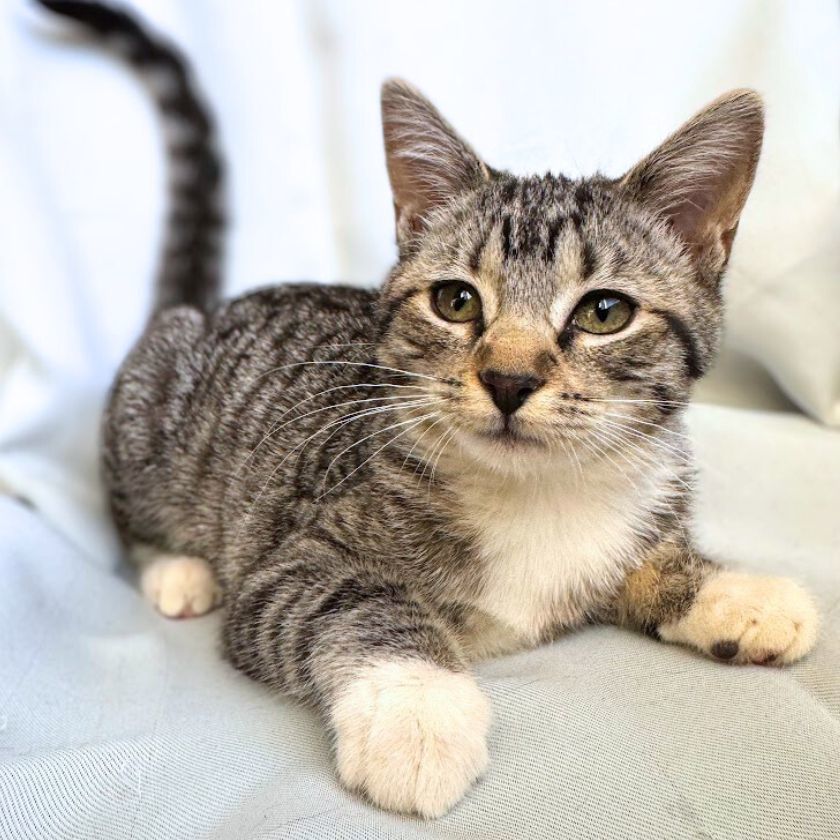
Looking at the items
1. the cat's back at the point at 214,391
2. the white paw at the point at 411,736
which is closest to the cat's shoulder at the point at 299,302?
the cat's back at the point at 214,391

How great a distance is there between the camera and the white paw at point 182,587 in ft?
4.28

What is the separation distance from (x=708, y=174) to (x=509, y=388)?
395 millimetres

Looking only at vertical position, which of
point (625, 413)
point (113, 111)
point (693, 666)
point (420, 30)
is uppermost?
point (420, 30)

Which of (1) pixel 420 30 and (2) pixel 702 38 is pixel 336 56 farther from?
(2) pixel 702 38

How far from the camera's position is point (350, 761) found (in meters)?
0.79

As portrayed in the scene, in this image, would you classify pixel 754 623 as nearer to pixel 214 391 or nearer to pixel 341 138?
pixel 214 391

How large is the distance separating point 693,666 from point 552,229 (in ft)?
1.80

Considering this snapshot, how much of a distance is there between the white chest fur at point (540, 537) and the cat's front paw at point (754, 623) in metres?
0.13

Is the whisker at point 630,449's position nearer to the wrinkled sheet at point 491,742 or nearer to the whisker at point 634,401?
the whisker at point 634,401

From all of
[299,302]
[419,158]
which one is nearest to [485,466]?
[419,158]

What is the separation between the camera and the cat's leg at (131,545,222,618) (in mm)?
1305

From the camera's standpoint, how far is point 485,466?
96 cm

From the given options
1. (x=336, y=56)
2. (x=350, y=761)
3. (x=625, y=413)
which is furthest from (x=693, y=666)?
(x=336, y=56)

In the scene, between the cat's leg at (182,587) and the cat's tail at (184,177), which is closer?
the cat's leg at (182,587)
